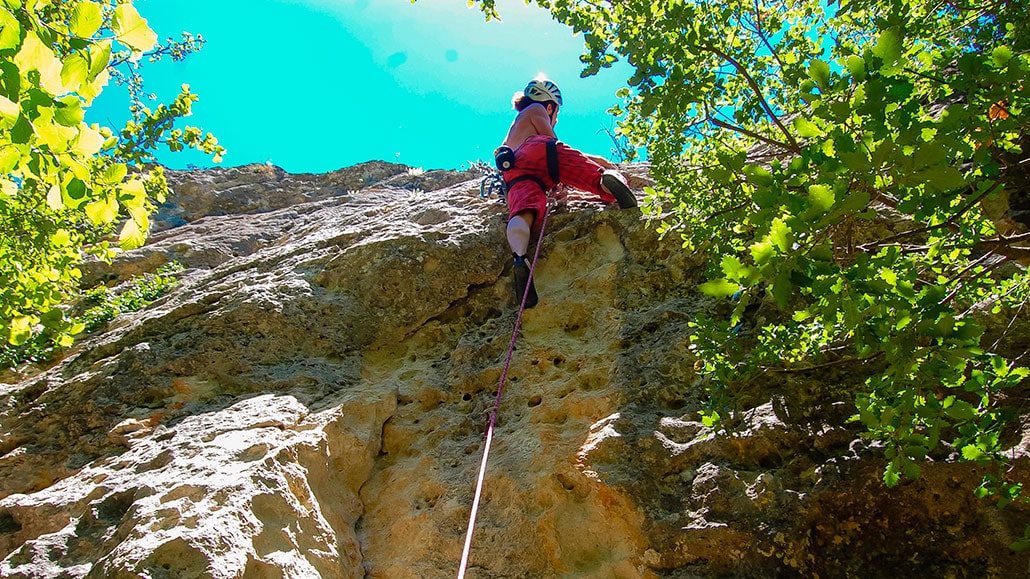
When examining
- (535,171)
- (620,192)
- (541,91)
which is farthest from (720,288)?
(541,91)

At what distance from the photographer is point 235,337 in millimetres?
4445

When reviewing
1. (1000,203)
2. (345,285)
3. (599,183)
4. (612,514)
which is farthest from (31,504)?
(1000,203)

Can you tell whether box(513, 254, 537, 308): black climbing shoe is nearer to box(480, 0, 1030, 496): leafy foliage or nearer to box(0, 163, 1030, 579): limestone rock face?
box(0, 163, 1030, 579): limestone rock face

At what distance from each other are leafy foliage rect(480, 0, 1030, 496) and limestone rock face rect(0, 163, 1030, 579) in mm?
409

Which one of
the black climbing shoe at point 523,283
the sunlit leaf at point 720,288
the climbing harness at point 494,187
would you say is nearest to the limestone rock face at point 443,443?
the black climbing shoe at point 523,283

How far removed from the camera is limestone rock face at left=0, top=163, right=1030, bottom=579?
2582 mm

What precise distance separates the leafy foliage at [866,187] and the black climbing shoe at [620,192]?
158cm

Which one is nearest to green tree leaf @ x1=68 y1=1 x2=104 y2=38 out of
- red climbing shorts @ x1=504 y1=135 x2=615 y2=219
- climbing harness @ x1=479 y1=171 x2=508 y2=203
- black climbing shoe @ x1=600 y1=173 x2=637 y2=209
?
red climbing shorts @ x1=504 y1=135 x2=615 y2=219

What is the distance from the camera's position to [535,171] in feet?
19.1

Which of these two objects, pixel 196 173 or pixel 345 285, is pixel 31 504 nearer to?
pixel 345 285

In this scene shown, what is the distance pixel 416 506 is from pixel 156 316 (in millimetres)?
2946

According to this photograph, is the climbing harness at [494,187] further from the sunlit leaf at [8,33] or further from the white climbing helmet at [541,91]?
the sunlit leaf at [8,33]

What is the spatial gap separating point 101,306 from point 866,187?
661 centimetres

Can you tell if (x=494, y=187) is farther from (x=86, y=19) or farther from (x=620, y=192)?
(x=86, y=19)
